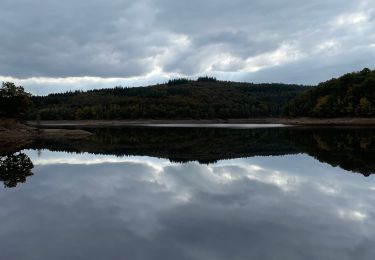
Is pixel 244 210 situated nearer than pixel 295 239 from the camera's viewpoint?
No

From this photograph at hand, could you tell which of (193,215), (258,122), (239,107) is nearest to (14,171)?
(193,215)

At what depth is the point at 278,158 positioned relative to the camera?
34.1m

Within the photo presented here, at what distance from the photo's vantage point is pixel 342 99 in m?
124

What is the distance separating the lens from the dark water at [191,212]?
11.3 meters

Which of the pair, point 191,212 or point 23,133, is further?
point 23,133

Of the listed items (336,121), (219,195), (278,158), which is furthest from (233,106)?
(219,195)

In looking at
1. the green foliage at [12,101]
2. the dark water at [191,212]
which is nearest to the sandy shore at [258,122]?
the green foliage at [12,101]

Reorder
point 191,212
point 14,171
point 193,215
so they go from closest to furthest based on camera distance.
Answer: point 193,215 → point 191,212 → point 14,171

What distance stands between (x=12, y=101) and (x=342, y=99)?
3687 inches

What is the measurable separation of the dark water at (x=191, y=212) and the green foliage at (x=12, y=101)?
51022 millimetres

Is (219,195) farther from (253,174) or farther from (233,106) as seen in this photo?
(233,106)

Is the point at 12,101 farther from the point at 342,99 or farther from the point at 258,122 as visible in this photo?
the point at 258,122

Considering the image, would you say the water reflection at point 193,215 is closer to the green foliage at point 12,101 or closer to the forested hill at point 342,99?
the green foliage at point 12,101

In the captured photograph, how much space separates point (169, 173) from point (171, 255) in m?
15.8
